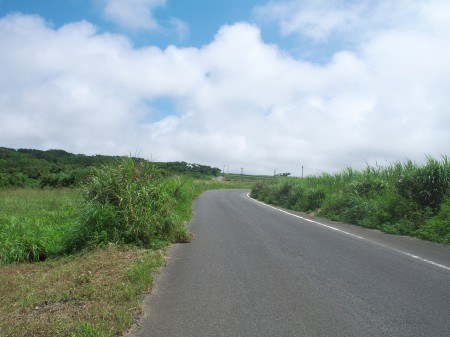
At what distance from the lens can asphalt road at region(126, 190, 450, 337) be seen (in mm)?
4797

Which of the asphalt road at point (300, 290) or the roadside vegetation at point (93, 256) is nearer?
the asphalt road at point (300, 290)

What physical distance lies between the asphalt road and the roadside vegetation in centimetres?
47

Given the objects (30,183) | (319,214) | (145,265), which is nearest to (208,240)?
(145,265)

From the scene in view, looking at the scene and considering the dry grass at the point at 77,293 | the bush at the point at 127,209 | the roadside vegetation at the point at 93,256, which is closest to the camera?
the dry grass at the point at 77,293

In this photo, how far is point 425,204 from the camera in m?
14.6

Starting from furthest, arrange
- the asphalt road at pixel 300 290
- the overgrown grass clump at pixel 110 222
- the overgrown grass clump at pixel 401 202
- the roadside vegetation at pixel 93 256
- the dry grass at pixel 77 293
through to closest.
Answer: the overgrown grass clump at pixel 401 202 → the overgrown grass clump at pixel 110 222 → the roadside vegetation at pixel 93 256 → the asphalt road at pixel 300 290 → the dry grass at pixel 77 293

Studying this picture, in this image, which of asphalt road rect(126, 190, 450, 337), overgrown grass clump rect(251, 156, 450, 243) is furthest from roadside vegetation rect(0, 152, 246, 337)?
overgrown grass clump rect(251, 156, 450, 243)

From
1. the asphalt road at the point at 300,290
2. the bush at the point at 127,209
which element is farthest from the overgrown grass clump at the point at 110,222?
the asphalt road at the point at 300,290

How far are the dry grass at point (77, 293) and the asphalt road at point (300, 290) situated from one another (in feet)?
1.06

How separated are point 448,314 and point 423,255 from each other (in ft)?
13.9

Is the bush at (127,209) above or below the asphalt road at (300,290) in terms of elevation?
above

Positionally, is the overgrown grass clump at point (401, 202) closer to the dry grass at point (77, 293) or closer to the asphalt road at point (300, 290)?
the asphalt road at point (300, 290)

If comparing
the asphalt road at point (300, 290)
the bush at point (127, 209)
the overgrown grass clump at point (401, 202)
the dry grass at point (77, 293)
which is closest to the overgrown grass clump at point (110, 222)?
the bush at point (127, 209)

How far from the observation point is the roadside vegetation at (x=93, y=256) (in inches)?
195
